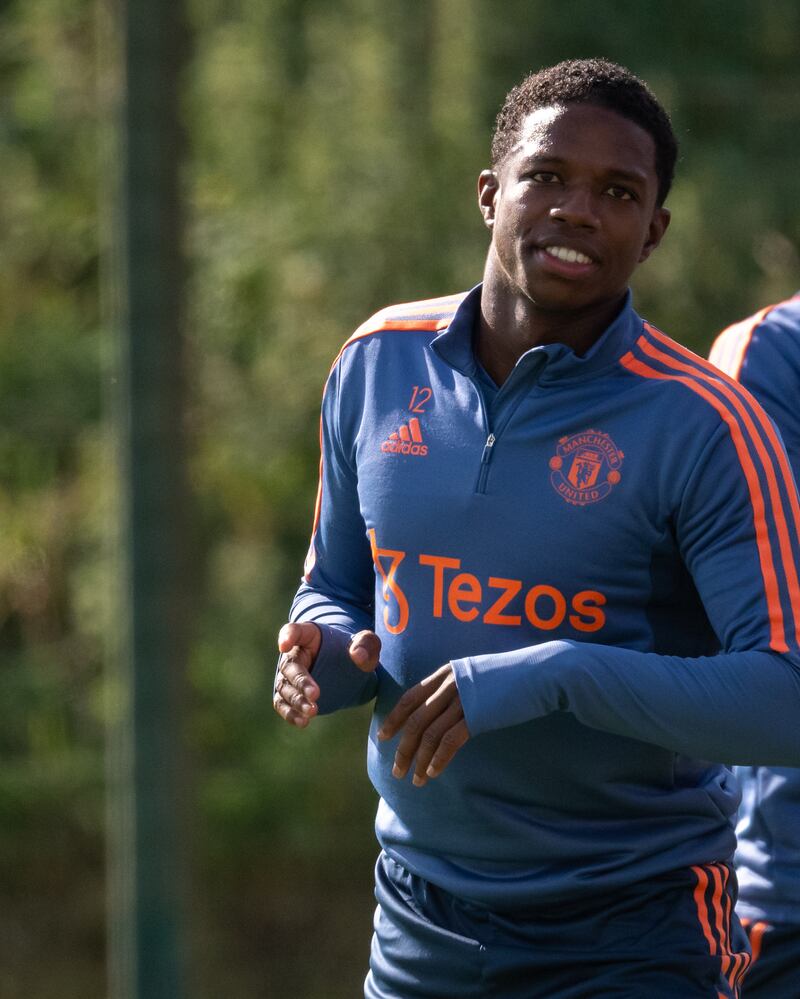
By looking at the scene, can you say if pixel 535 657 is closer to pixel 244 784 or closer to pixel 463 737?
pixel 463 737

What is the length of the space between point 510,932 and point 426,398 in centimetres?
77

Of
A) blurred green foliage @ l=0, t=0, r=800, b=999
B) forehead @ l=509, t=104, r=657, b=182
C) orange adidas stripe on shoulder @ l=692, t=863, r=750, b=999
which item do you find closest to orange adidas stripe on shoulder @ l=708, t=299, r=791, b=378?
forehead @ l=509, t=104, r=657, b=182

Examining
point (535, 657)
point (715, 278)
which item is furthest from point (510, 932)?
point (715, 278)

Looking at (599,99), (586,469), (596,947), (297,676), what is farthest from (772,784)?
(599,99)

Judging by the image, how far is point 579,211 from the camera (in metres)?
2.27

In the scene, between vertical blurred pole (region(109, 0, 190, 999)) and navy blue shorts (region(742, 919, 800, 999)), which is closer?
navy blue shorts (region(742, 919, 800, 999))

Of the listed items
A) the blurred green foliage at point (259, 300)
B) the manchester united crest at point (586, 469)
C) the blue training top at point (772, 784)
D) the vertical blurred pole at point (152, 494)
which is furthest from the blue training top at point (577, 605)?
the blurred green foliage at point (259, 300)

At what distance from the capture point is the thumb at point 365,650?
220 cm

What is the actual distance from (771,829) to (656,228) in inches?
40.6

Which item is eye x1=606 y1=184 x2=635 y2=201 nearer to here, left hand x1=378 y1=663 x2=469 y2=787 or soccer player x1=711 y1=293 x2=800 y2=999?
soccer player x1=711 y1=293 x2=800 y2=999

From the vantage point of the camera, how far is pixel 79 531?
24.5ft

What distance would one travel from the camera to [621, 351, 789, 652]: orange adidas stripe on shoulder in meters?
2.13

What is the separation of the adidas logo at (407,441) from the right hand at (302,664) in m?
0.27

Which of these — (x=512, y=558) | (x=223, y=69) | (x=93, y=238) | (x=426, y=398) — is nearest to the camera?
(x=512, y=558)
